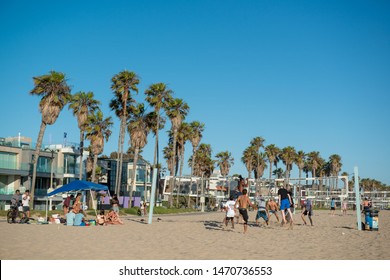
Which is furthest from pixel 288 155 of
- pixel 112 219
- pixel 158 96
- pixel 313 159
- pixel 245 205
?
pixel 245 205

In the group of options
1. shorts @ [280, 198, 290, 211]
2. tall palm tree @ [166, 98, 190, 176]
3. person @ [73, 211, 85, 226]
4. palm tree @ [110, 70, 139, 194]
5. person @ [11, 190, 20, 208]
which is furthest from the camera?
tall palm tree @ [166, 98, 190, 176]

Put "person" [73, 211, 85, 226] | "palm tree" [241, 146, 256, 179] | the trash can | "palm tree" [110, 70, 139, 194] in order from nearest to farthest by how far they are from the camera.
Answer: the trash can
"person" [73, 211, 85, 226]
"palm tree" [110, 70, 139, 194]
"palm tree" [241, 146, 256, 179]

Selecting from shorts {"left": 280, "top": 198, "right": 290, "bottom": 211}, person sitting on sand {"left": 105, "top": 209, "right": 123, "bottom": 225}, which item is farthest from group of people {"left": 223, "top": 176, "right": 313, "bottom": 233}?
person sitting on sand {"left": 105, "top": 209, "right": 123, "bottom": 225}

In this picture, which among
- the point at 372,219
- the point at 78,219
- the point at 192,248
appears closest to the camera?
the point at 192,248

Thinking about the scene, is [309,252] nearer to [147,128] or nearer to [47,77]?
[47,77]

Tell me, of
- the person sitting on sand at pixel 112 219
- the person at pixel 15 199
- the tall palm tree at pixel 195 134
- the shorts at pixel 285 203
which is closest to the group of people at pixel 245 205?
the shorts at pixel 285 203

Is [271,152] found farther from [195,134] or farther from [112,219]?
[112,219]

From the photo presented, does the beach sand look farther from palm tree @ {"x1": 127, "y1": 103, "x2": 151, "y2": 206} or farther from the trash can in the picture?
palm tree @ {"x1": 127, "y1": 103, "x2": 151, "y2": 206}

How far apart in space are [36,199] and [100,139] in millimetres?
10240

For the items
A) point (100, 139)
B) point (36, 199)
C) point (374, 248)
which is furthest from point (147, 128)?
point (374, 248)

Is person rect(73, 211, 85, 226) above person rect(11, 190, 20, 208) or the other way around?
the other way around

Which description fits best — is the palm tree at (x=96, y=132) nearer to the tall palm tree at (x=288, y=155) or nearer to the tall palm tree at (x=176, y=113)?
the tall palm tree at (x=176, y=113)

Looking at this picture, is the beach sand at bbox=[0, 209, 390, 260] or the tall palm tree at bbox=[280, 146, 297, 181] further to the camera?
the tall palm tree at bbox=[280, 146, 297, 181]
